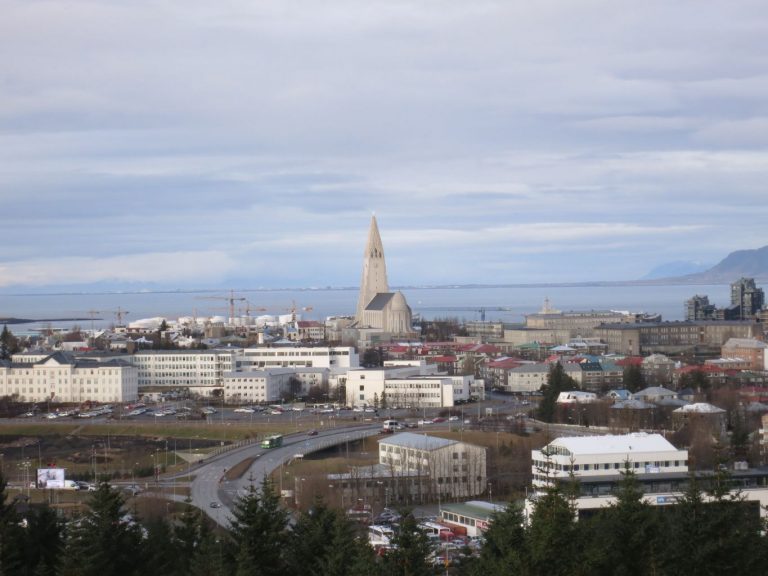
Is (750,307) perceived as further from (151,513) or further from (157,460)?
(151,513)

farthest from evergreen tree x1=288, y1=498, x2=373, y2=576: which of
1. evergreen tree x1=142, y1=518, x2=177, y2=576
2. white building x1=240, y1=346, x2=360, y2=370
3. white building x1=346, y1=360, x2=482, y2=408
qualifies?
white building x1=240, y1=346, x2=360, y2=370

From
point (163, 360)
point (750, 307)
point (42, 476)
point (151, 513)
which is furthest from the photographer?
point (750, 307)

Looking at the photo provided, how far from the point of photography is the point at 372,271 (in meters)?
81.2

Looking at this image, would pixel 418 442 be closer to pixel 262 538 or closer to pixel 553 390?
pixel 553 390

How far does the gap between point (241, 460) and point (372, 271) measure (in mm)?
50512

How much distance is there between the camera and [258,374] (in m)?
47.5

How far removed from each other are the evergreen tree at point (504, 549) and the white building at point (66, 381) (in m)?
35.3

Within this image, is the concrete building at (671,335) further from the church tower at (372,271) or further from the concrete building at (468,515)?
the concrete building at (468,515)

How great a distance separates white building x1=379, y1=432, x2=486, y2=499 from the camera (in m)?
26.4

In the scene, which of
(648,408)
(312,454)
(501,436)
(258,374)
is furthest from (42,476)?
(258,374)

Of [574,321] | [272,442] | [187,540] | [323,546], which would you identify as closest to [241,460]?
[272,442]

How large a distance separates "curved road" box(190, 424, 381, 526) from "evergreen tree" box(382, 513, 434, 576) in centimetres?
921

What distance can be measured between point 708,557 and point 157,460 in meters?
22.3

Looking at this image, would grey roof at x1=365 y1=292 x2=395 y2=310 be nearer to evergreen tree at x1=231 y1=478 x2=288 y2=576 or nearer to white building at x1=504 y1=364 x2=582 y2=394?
white building at x1=504 y1=364 x2=582 y2=394
